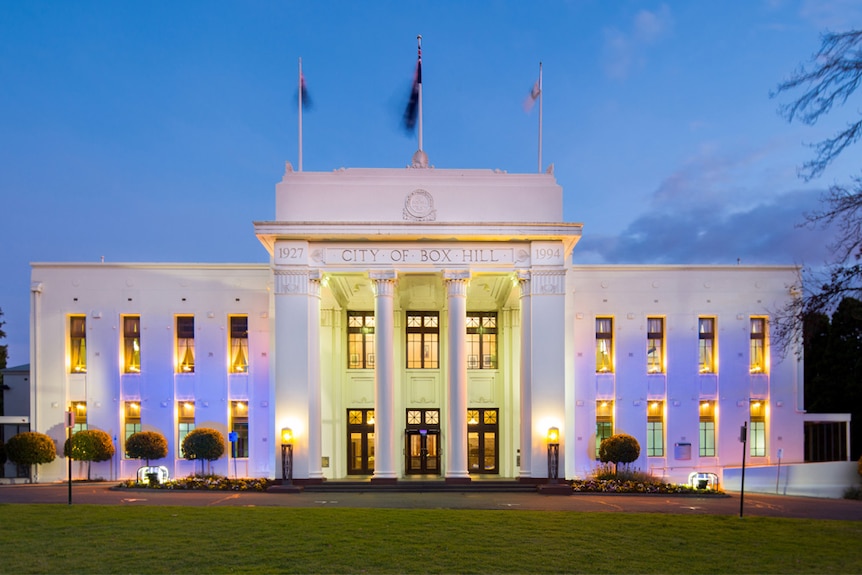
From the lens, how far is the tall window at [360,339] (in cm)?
3175

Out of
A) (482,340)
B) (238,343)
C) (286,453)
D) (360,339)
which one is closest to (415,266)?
(360,339)

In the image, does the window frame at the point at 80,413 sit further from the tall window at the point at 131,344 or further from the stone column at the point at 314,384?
the stone column at the point at 314,384

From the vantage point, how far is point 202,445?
28.0m

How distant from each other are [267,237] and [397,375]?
9.62 meters

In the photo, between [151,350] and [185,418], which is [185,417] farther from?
[151,350]

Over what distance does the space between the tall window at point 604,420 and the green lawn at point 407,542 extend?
12360mm

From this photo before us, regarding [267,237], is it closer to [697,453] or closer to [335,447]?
[335,447]

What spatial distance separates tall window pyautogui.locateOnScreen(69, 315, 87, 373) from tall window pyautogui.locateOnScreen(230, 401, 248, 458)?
695 centimetres

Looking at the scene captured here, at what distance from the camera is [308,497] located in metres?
22.7

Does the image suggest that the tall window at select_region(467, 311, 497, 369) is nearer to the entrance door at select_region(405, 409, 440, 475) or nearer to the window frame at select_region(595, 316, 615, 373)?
the entrance door at select_region(405, 409, 440, 475)

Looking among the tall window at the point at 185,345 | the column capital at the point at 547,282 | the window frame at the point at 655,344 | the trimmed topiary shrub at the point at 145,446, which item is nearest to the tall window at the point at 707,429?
the window frame at the point at 655,344

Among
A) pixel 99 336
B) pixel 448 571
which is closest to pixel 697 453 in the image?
pixel 448 571

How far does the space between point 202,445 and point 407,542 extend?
1657 cm

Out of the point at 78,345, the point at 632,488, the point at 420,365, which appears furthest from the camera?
the point at 420,365
